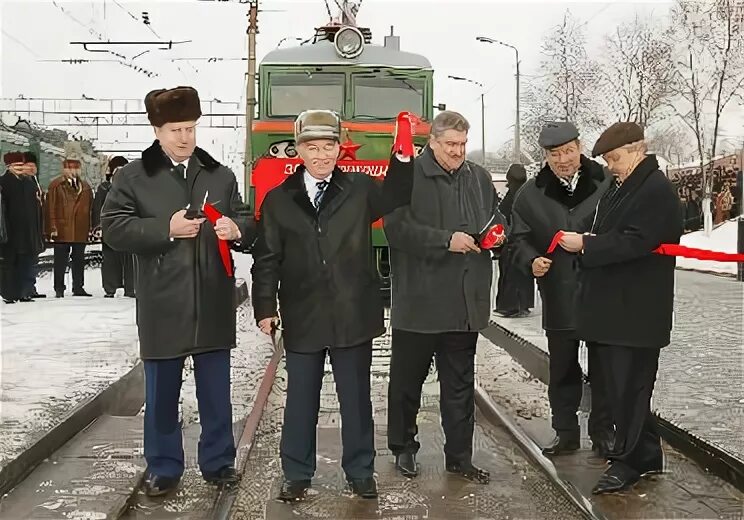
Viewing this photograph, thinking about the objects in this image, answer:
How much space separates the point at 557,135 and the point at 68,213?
8233 mm

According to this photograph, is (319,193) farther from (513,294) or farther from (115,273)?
(115,273)

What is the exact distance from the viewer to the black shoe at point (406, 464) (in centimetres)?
445

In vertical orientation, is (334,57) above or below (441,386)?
above

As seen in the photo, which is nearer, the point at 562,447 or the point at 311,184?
the point at 311,184

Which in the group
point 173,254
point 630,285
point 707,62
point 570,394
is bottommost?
point 570,394

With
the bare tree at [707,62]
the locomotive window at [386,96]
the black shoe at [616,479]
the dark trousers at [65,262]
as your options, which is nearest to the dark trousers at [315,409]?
the black shoe at [616,479]

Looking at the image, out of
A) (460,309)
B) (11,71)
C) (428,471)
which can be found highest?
(11,71)

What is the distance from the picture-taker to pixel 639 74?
14047 millimetres

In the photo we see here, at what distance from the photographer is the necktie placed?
410 cm

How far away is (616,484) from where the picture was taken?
4113 millimetres

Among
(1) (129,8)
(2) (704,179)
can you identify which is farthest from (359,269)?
(2) (704,179)

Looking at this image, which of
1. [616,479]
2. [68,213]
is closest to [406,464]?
[616,479]

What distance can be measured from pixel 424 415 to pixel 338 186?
7.45 feet

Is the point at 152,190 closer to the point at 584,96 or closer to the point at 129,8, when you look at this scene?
the point at 129,8
